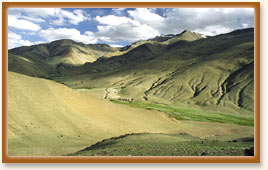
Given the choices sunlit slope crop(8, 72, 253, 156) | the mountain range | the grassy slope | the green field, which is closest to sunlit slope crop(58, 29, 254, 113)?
the mountain range

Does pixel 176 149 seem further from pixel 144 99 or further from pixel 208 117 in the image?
pixel 144 99

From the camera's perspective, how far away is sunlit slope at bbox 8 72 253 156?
26969mm

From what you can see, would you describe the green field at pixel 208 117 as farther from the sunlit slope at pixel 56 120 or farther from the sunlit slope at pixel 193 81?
the sunlit slope at pixel 56 120

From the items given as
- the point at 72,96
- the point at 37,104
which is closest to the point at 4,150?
the point at 37,104

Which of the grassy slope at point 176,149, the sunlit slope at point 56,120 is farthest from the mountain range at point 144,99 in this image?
the grassy slope at point 176,149

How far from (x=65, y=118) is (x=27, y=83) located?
735 centimetres

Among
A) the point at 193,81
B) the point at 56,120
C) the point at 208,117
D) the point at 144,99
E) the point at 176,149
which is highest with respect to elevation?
the point at 193,81

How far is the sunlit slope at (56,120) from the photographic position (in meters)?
27.0

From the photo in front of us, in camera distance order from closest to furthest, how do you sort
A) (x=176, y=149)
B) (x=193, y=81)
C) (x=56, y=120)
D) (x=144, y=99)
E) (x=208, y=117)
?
(x=176, y=149), (x=56, y=120), (x=208, y=117), (x=144, y=99), (x=193, y=81)

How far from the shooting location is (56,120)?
3288cm

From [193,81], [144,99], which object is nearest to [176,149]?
[144,99]

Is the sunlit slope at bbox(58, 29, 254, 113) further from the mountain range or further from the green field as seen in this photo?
the green field

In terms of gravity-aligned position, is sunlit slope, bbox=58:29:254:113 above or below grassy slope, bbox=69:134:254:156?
above

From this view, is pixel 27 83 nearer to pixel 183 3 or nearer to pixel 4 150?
pixel 4 150
